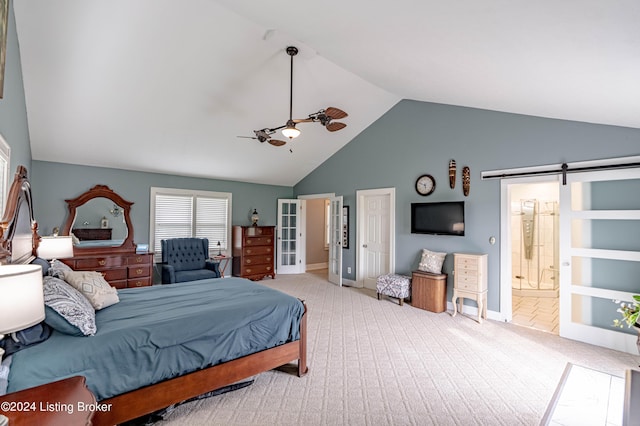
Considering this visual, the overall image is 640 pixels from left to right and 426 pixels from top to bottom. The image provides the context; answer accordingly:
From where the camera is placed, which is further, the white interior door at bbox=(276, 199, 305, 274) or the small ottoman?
the white interior door at bbox=(276, 199, 305, 274)

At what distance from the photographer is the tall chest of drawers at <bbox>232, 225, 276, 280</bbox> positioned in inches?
265

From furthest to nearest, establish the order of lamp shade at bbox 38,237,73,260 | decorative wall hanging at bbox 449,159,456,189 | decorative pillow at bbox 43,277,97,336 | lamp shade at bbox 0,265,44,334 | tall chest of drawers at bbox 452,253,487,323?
decorative wall hanging at bbox 449,159,456,189 < tall chest of drawers at bbox 452,253,487,323 < lamp shade at bbox 38,237,73,260 < decorative pillow at bbox 43,277,97,336 < lamp shade at bbox 0,265,44,334

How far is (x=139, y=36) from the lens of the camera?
3.12m

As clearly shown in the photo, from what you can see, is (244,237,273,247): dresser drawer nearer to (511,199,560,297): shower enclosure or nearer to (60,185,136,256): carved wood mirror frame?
(60,185,136,256): carved wood mirror frame

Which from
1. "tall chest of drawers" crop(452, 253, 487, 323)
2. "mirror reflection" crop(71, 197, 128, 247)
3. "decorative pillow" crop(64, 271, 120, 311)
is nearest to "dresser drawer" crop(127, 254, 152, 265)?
"mirror reflection" crop(71, 197, 128, 247)

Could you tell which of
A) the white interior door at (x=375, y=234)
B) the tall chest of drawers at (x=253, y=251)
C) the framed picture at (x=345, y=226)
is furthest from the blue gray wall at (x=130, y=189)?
the white interior door at (x=375, y=234)

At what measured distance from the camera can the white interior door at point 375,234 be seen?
19.3 feet

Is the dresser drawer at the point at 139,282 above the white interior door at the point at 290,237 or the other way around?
the other way around

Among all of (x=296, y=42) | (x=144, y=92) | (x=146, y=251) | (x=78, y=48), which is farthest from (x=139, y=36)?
(x=146, y=251)

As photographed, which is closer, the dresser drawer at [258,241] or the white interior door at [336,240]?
the white interior door at [336,240]

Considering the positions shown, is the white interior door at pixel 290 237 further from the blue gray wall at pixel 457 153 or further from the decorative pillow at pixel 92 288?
the decorative pillow at pixel 92 288

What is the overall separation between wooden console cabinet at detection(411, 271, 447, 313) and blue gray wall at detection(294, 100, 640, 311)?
368 millimetres

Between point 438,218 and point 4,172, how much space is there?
16.8 ft

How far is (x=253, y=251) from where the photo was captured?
270 inches
